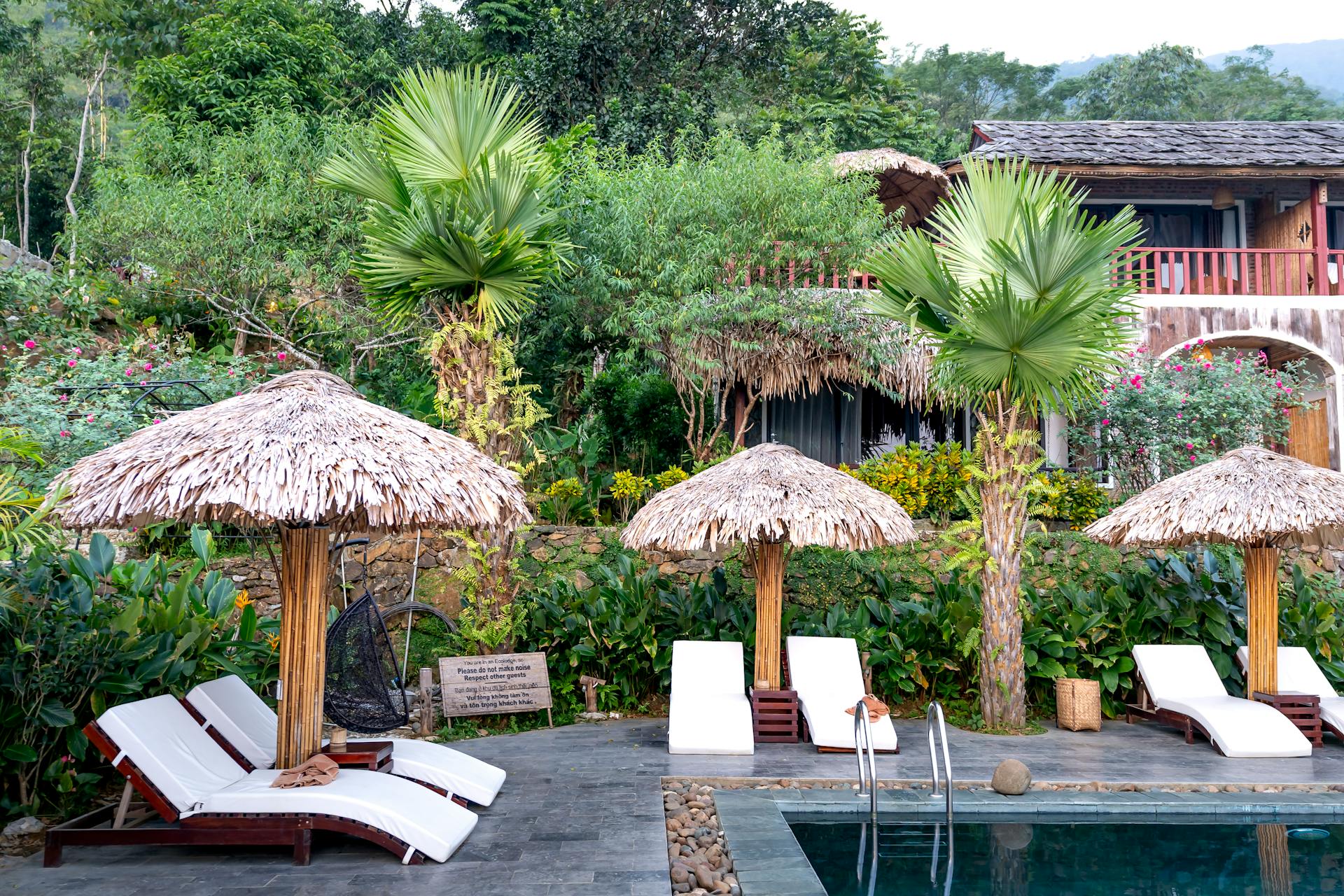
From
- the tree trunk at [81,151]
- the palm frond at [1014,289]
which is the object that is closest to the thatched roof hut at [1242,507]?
the palm frond at [1014,289]

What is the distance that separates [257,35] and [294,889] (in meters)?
16.3

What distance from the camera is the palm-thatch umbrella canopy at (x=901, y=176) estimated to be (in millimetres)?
14875

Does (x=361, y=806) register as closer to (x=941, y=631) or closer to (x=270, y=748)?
(x=270, y=748)

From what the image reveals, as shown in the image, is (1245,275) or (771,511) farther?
(1245,275)

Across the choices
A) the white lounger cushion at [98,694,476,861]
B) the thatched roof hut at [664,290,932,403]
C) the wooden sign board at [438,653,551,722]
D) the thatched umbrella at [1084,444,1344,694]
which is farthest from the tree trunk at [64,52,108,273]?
the thatched umbrella at [1084,444,1344,694]

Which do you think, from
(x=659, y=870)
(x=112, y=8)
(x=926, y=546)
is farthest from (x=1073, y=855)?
(x=112, y=8)

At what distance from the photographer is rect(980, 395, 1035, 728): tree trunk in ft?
26.9

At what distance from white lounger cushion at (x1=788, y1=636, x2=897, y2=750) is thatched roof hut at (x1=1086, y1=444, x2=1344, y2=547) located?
2.56m

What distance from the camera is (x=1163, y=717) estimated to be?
8258 mm

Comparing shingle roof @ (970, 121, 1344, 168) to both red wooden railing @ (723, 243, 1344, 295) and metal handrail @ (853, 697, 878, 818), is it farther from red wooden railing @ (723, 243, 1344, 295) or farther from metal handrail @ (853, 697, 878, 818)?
metal handrail @ (853, 697, 878, 818)

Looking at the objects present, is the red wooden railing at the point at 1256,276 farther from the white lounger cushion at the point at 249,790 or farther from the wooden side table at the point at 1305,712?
the white lounger cushion at the point at 249,790

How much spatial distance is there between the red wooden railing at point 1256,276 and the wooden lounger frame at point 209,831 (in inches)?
536

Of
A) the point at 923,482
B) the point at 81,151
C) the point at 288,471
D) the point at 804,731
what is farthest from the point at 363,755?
the point at 81,151

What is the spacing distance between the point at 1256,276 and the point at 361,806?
15.4 meters
